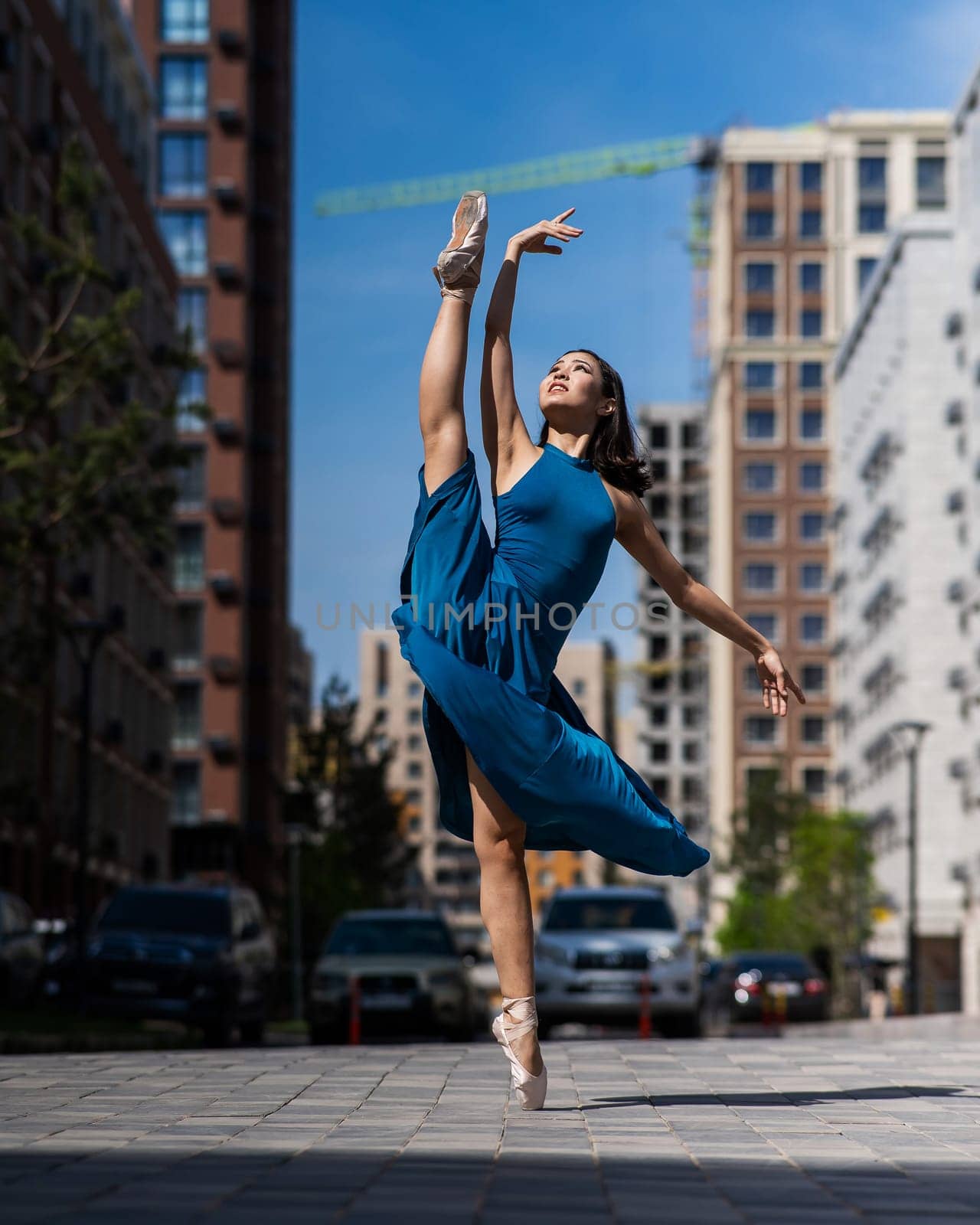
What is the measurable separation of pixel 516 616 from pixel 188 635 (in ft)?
244

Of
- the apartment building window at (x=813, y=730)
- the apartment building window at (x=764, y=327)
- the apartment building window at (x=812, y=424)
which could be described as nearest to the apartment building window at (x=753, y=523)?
the apartment building window at (x=812, y=424)

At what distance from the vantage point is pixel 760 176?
401 ft

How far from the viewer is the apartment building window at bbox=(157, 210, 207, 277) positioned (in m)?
81.8

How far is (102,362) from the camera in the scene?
64.8ft

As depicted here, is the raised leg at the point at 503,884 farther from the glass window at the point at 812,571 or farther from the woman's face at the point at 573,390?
the glass window at the point at 812,571

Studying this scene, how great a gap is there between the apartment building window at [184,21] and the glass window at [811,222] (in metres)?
47.5

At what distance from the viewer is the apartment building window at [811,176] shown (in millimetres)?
119875

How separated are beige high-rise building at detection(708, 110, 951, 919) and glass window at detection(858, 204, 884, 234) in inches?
2.3

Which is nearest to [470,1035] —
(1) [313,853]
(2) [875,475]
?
(1) [313,853]

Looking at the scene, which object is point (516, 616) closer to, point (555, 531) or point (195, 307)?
point (555, 531)

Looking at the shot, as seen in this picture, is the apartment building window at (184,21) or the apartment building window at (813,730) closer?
the apartment building window at (184,21)

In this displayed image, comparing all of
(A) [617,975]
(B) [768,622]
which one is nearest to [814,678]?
(B) [768,622]

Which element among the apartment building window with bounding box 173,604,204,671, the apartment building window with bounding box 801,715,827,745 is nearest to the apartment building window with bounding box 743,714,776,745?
the apartment building window with bounding box 801,715,827,745

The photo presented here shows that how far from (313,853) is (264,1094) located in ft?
153
